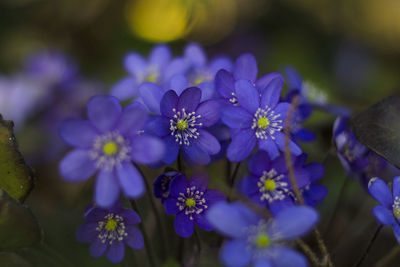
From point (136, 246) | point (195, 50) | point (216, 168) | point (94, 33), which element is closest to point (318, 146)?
point (216, 168)

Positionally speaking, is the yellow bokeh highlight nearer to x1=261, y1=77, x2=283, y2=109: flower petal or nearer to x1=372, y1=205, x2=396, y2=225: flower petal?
x1=261, y1=77, x2=283, y2=109: flower petal

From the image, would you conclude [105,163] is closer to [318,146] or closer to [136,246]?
[136,246]

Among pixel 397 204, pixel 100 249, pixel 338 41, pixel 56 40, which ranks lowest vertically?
pixel 56 40

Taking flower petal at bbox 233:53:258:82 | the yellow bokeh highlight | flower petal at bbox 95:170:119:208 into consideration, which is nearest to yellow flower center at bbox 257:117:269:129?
flower petal at bbox 233:53:258:82

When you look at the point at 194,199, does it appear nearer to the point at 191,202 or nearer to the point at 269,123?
the point at 191,202

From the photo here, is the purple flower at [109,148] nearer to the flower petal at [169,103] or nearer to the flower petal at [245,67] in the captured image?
the flower petal at [169,103]

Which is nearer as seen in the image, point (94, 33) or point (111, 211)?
point (111, 211)
